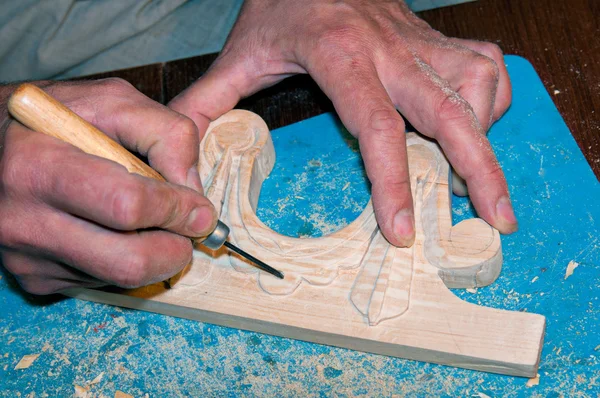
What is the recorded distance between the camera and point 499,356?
4.56 ft

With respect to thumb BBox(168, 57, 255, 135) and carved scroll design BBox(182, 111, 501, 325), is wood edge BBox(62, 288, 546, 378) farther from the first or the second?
thumb BBox(168, 57, 255, 135)

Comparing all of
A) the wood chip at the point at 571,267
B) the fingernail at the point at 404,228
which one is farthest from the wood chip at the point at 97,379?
the wood chip at the point at 571,267

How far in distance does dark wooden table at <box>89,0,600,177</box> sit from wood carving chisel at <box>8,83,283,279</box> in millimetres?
756

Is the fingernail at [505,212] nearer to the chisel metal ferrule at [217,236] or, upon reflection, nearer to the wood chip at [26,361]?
the chisel metal ferrule at [217,236]

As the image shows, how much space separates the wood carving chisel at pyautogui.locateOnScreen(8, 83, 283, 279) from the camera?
1205 mm

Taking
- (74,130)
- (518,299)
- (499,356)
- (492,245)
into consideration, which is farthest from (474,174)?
(74,130)

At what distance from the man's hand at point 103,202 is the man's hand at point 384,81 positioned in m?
0.33

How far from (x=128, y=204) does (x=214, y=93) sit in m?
0.72

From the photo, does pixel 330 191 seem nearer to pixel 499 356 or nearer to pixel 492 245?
pixel 492 245

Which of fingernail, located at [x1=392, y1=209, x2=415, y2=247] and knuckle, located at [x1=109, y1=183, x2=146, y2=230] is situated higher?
knuckle, located at [x1=109, y1=183, x2=146, y2=230]

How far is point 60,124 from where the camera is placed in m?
1.26

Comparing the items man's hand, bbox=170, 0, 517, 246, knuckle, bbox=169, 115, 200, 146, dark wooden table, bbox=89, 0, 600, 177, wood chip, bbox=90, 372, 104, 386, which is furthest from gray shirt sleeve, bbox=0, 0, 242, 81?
wood chip, bbox=90, 372, 104, 386

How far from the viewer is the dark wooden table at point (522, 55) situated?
193 centimetres

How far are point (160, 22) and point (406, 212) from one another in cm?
113
